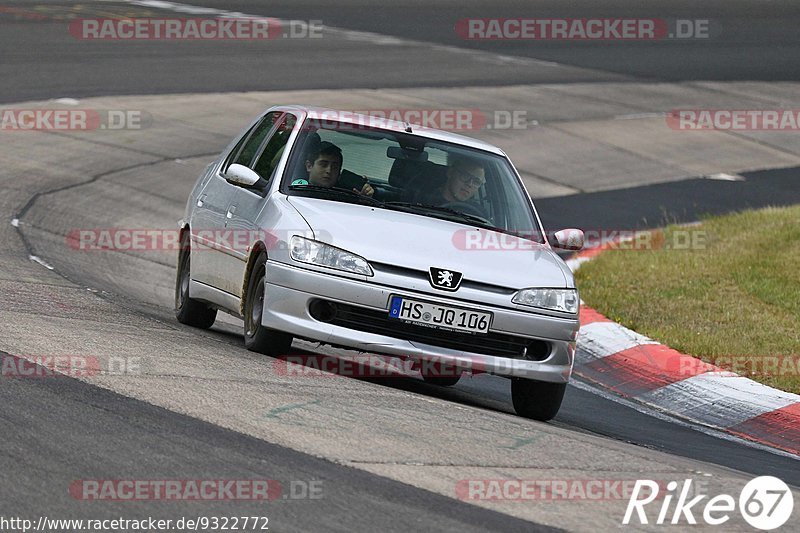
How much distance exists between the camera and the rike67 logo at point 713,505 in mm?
6094

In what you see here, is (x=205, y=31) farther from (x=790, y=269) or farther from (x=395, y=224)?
(x=395, y=224)

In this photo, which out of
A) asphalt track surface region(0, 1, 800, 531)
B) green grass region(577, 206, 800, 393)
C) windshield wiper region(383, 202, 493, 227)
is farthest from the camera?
green grass region(577, 206, 800, 393)

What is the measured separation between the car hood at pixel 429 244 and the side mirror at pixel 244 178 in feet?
1.21

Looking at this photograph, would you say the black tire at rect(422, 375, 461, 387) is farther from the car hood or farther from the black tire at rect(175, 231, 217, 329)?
the black tire at rect(175, 231, 217, 329)

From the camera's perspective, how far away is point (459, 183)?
9281mm

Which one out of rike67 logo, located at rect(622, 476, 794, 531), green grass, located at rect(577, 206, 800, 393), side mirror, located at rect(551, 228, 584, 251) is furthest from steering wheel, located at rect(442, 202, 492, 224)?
rike67 logo, located at rect(622, 476, 794, 531)

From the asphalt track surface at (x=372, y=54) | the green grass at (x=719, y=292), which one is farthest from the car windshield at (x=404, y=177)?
the asphalt track surface at (x=372, y=54)

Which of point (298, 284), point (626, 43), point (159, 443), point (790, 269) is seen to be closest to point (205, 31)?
point (626, 43)

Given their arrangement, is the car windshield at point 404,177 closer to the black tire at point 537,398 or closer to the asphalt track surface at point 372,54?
the black tire at point 537,398

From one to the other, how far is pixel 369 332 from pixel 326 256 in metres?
0.48

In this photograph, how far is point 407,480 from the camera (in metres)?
6.15

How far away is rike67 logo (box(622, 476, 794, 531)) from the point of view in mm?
6094

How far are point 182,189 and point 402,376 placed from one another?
7656 mm

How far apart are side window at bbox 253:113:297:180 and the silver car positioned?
16 mm
